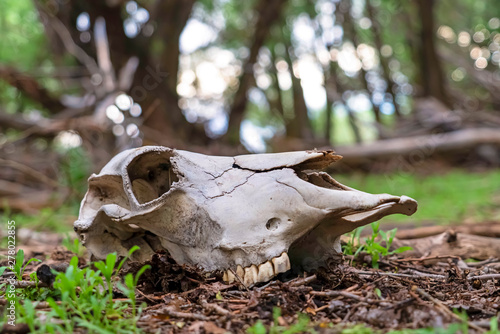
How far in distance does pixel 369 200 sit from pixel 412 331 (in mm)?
639

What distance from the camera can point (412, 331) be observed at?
1.56 meters

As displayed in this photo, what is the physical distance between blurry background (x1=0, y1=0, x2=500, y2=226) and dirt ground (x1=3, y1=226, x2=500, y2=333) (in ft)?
9.92

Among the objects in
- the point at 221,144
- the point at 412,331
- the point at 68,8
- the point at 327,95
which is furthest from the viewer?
the point at 327,95

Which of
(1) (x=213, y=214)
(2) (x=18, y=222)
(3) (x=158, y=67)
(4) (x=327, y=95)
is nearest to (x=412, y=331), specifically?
(1) (x=213, y=214)

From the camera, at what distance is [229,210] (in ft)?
7.11

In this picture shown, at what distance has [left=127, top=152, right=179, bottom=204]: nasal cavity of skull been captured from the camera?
245 centimetres

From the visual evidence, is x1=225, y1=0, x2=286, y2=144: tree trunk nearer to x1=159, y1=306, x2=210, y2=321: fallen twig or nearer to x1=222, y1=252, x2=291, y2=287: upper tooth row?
x1=222, y1=252, x2=291, y2=287: upper tooth row

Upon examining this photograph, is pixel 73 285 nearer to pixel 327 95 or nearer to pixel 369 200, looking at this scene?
pixel 369 200

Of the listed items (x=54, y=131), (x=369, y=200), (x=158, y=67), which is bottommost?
(x=369, y=200)

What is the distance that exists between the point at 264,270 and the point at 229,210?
32 cm

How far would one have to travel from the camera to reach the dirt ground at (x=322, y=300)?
5.58ft

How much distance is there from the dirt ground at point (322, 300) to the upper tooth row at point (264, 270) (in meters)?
0.03

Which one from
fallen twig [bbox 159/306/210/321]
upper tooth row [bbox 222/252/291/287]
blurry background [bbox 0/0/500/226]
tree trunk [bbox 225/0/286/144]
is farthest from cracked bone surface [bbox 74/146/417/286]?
tree trunk [bbox 225/0/286/144]

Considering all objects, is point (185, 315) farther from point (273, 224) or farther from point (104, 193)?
point (104, 193)
